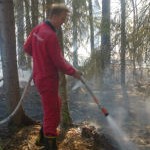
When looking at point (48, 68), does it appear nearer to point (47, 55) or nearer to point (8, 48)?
point (47, 55)

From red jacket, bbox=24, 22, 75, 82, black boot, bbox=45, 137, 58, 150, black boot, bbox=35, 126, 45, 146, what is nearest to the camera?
red jacket, bbox=24, 22, 75, 82

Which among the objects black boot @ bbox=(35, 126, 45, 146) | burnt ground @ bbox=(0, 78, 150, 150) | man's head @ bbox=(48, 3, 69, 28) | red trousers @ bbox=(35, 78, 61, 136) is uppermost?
man's head @ bbox=(48, 3, 69, 28)

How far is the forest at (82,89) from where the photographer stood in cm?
623

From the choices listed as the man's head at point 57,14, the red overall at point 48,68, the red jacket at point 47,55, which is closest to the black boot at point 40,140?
the red overall at point 48,68

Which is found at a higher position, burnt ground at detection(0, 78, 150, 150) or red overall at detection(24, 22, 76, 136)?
red overall at detection(24, 22, 76, 136)

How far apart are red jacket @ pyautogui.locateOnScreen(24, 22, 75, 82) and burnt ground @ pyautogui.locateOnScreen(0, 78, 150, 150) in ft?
4.33

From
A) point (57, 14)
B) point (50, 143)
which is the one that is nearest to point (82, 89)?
point (50, 143)

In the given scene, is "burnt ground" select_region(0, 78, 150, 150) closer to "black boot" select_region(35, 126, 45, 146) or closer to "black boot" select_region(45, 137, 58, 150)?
"black boot" select_region(35, 126, 45, 146)

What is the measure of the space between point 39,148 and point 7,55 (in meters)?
1.82

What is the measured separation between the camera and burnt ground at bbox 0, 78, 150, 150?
6.20 m

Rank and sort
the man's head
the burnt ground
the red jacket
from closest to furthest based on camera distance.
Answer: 1. the red jacket
2. the man's head
3. the burnt ground

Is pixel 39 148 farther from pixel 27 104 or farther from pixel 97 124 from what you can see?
pixel 27 104

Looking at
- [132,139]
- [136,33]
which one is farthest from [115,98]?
[136,33]

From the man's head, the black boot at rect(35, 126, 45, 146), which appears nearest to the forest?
the black boot at rect(35, 126, 45, 146)
